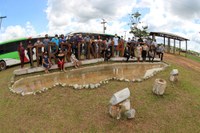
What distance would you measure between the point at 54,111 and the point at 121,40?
37.0 ft

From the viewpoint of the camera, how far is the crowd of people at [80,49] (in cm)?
1653

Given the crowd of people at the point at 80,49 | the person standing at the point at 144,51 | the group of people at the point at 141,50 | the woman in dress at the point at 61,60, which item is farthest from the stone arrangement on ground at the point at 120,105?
the person standing at the point at 144,51

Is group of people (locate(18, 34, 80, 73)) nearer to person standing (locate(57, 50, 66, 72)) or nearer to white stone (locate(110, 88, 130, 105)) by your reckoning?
person standing (locate(57, 50, 66, 72))

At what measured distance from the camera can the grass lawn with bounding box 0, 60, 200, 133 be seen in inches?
372

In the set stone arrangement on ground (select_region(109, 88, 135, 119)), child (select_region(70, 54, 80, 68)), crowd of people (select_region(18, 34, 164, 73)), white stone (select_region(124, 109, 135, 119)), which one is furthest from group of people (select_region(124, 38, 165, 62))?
white stone (select_region(124, 109, 135, 119))

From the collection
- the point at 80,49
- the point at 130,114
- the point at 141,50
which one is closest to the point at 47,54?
the point at 80,49

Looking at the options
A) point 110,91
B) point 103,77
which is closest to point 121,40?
point 103,77

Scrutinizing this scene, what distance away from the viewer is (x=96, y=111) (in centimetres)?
1030

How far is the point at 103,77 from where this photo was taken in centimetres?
1503

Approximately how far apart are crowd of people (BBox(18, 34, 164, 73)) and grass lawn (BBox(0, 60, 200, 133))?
4.45 m

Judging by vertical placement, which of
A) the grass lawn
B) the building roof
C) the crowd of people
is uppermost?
the building roof

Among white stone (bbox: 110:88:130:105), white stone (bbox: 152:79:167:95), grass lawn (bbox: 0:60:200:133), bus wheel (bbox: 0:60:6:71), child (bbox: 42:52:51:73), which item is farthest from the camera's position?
bus wheel (bbox: 0:60:6:71)

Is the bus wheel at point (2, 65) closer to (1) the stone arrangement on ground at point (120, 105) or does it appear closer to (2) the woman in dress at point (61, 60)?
(2) the woman in dress at point (61, 60)

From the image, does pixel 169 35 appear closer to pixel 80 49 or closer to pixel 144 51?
pixel 144 51
